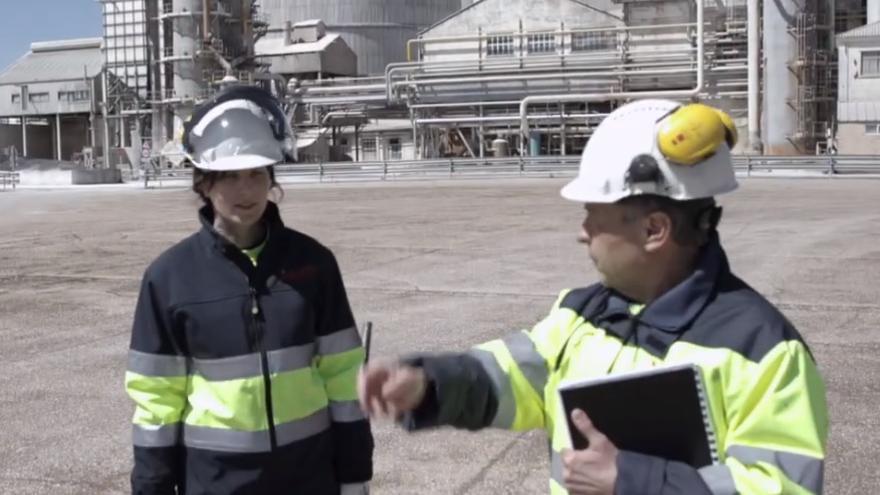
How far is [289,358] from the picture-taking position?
10.8 ft

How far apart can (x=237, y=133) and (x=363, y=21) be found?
6970 cm

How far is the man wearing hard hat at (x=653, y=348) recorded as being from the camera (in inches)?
79.1

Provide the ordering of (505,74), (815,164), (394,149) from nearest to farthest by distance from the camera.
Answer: (815,164), (505,74), (394,149)

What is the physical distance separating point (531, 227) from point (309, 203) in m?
10.5

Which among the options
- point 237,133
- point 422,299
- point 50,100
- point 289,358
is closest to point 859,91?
point 422,299

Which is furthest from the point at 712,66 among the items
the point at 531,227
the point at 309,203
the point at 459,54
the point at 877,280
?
the point at 877,280

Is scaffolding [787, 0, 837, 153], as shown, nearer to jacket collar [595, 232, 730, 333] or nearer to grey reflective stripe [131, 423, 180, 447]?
grey reflective stripe [131, 423, 180, 447]

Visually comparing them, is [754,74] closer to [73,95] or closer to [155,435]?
[73,95]

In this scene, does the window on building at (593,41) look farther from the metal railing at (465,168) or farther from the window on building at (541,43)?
the metal railing at (465,168)

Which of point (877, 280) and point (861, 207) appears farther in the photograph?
point (861, 207)

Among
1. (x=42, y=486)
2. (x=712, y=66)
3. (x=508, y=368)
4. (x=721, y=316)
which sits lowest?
(x=42, y=486)

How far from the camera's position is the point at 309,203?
28.4 metres

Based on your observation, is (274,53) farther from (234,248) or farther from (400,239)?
(234,248)

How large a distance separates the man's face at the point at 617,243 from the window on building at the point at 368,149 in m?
59.5
